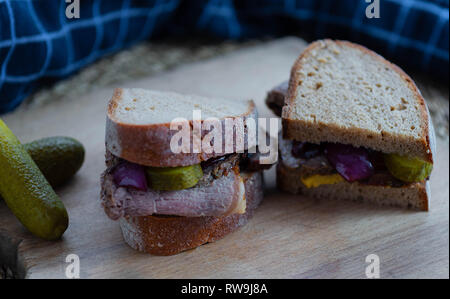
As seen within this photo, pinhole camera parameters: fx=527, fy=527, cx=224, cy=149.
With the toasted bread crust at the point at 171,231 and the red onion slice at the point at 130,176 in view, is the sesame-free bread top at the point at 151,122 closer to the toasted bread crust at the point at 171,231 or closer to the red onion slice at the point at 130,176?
the red onion slice at the point at 130,176

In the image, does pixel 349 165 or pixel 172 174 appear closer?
pixel 172 174

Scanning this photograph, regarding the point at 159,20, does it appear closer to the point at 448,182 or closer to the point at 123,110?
the point at 123,110

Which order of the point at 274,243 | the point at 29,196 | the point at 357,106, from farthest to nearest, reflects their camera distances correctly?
1. the point at 357,106
2. the point at 274,243
3. the point at 29,196

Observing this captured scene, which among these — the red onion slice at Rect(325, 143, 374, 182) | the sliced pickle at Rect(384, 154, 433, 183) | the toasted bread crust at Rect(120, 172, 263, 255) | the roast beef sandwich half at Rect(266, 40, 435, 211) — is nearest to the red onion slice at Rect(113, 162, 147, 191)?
the toasted bread crust at Rect(120, 172, 263, 255)

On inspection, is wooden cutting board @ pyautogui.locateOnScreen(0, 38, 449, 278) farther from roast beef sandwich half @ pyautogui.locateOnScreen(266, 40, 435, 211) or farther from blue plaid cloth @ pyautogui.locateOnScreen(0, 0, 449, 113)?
blue plaid cloth @ pyautogui.locateOnScreen(0, 0, 449, 113)

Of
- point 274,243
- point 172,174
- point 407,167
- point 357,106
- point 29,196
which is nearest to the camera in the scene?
point 172,174

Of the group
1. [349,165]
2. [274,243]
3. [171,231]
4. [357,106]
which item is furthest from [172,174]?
[357,106]

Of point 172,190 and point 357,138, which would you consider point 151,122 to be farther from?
point 357,138

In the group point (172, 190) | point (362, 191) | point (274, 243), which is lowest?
point (274, 243)
